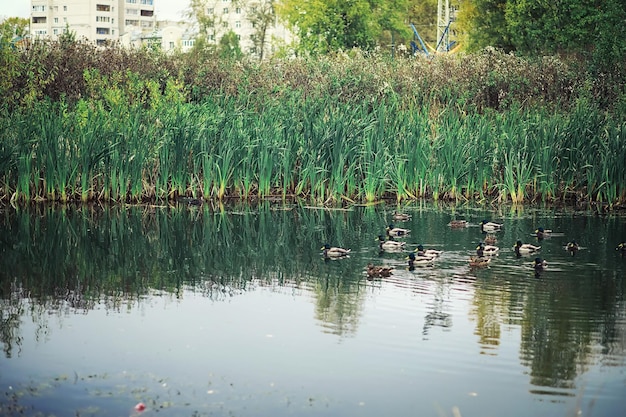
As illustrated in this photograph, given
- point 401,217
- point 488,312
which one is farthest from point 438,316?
point 401,217

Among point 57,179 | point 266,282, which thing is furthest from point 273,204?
point 266,282

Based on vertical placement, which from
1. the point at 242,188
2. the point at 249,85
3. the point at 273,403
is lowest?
the point at 273,403

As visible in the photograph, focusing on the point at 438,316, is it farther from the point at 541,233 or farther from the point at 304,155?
the point at 304,155

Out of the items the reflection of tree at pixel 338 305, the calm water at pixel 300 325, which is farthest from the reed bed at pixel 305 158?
the reflection of tree at pixel 338 305

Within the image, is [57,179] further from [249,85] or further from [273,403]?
[273,403]

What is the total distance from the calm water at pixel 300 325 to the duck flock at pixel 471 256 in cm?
14

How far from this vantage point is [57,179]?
16359 millimetres

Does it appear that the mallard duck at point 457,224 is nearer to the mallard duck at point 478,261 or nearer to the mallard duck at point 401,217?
the mallard duck at point 401,217

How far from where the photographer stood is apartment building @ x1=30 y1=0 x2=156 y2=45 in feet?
491

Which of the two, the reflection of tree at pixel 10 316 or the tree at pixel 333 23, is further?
the tree at pixel 333 23

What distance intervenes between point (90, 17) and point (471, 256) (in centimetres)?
14562

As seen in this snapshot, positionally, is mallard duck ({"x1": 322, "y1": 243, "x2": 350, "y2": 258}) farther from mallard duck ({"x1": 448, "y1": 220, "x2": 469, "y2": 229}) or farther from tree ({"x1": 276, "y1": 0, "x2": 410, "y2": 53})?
tree ({"x1": 276, "y1": 0, "x2": 410, "y2": 53})

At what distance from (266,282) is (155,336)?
8.61ft

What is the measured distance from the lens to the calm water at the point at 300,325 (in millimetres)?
6547
